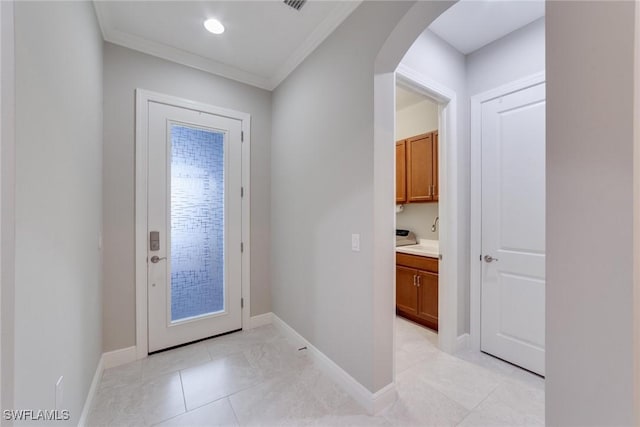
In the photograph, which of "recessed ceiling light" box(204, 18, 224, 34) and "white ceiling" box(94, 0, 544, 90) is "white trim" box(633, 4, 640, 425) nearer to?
"white ceiling" box(94, 0, 544, 90)

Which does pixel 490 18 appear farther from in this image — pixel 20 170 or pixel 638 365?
pixel 20 170

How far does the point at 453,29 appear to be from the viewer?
2.19 metres

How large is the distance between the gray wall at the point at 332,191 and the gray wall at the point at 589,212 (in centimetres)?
100

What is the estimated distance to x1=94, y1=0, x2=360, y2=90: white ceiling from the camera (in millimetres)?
1915

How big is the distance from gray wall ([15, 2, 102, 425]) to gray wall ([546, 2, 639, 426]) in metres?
1.63

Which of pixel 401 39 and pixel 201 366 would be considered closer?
pixel 401 39

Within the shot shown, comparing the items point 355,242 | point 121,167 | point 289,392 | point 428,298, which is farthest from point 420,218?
point 121,167

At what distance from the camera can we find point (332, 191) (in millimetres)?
2066

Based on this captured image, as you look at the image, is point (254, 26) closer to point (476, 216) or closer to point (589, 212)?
point (589, 212)

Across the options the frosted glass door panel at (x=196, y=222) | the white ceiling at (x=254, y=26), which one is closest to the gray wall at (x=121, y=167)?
the white ceiling at (x=254, y=26)

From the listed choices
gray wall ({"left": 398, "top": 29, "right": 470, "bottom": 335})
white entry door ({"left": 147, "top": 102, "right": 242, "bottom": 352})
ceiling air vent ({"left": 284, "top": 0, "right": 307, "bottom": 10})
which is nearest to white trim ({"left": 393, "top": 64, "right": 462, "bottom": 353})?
gray wall ({"left": 398, "top": 29, "right": 470, "bottom": 335})

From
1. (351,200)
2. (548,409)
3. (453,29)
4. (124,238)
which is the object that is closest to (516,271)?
(351,200)

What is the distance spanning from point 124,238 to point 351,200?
1997 millimetres

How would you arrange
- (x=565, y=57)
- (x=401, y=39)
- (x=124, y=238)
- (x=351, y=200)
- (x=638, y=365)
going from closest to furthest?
1. (x=638, y=365)
2. (x=565, y=57)
3. (x=401, y=39)
4. (x=351, y=200)
5. (x=124, y=238)
